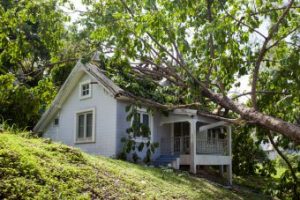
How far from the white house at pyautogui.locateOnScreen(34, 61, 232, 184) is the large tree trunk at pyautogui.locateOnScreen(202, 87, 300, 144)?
19.2ft

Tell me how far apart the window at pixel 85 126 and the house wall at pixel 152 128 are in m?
1.77

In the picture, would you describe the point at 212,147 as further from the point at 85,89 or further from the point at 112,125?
the point at 85,89

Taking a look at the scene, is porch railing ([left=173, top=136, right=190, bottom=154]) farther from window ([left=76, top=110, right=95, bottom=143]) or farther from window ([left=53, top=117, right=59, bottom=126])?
window ([left=53, top=117, right=59, bottom=126])

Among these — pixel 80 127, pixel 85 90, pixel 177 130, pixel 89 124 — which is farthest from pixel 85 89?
pixel 177 130

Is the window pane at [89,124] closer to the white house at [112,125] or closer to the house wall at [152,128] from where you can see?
the white house at [112,125]

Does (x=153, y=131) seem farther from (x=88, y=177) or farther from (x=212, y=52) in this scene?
(x=88, y=177)

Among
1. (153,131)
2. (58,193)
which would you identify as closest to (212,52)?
(58,193)

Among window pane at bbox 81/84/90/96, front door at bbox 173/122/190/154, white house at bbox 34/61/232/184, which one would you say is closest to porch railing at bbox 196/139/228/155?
white house at bbox 34/61/232/184

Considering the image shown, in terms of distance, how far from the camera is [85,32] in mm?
14742

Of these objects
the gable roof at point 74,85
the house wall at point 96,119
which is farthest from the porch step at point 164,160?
the gable roof at point 74,85

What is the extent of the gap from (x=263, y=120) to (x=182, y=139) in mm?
9887

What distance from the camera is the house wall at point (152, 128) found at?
719 inches

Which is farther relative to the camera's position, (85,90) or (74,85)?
(74,85)

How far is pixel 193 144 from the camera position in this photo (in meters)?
18.1
